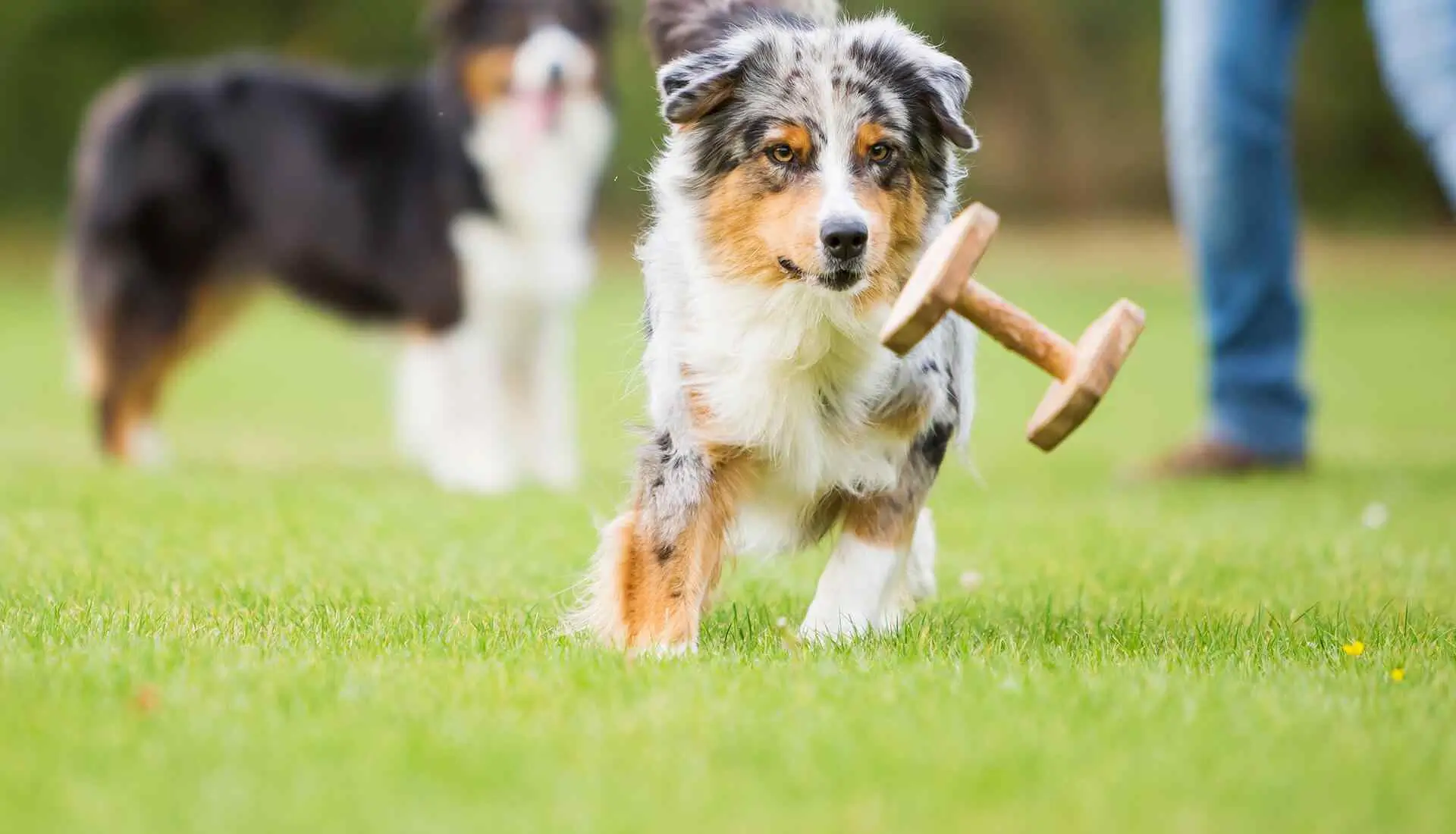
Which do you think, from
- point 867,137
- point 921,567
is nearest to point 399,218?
point 921,567

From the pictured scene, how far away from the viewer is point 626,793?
8.27 ft

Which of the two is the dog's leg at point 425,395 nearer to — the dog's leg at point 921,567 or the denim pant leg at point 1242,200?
the denim pant leg at point 1242,200


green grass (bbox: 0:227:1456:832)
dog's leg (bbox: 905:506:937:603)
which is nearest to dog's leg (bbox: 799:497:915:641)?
green grass (bbox: 0:227:1456:832)

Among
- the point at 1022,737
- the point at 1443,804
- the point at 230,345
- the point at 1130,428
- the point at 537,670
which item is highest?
the point at 1443,804

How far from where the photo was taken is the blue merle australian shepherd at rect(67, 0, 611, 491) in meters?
8.12

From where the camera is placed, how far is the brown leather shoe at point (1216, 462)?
746cm

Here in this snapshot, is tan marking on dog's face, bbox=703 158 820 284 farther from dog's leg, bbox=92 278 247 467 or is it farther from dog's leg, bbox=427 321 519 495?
dog's leg, bbox=92 278 247 467

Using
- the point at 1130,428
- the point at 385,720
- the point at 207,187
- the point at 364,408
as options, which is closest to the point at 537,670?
the point at 385,720

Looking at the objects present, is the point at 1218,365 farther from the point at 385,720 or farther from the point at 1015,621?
the point at 385,720

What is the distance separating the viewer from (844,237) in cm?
352

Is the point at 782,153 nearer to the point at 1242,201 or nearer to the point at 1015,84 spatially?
the point at 1242,201

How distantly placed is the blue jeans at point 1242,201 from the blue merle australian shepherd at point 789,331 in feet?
10.5

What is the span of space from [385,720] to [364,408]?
9.82 m

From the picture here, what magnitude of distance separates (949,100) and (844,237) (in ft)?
1.61
